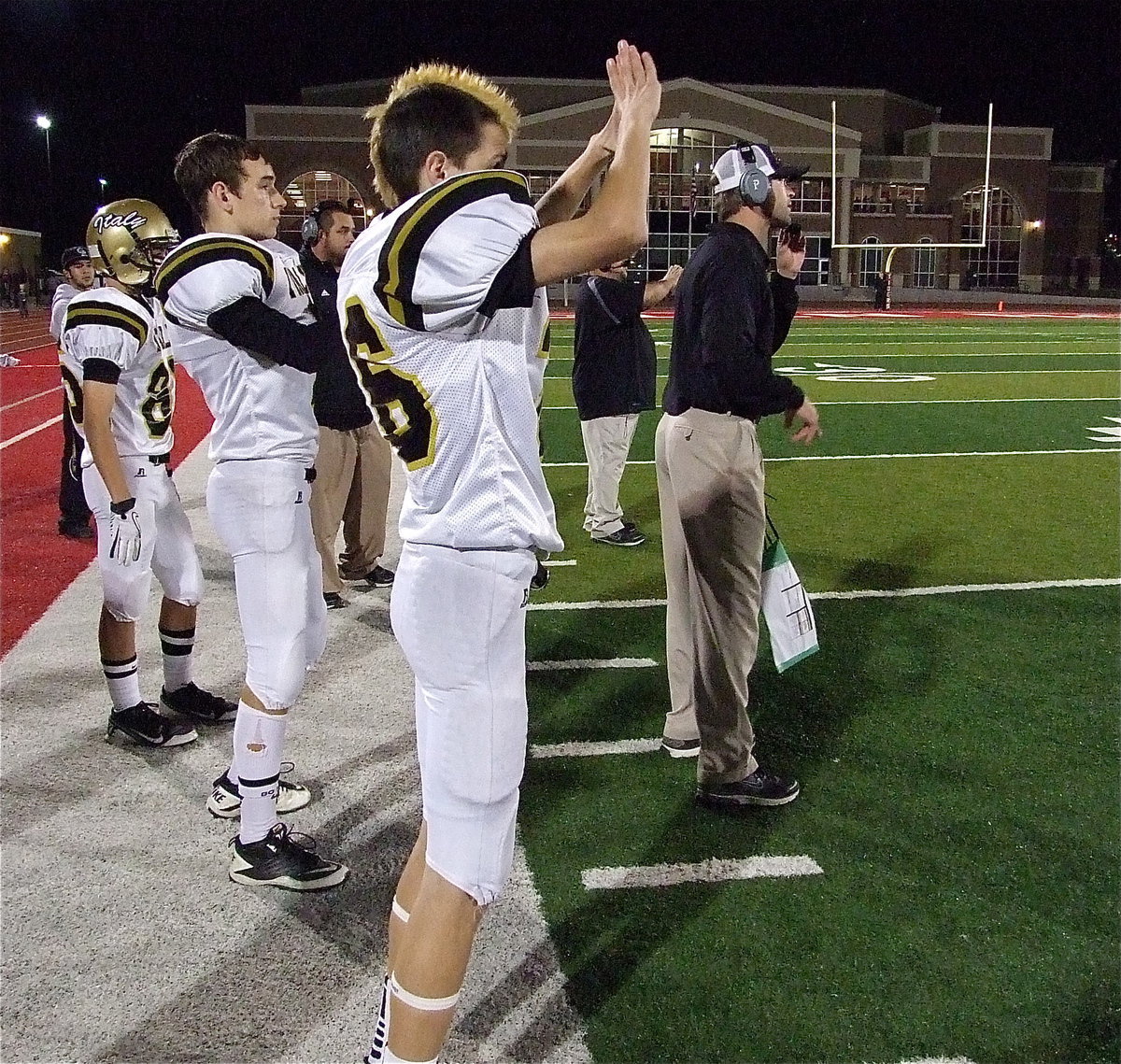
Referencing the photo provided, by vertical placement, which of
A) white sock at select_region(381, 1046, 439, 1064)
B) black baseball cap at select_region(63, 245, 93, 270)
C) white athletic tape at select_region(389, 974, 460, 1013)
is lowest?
white sock at select_region(381, 1046, 439, 1064)

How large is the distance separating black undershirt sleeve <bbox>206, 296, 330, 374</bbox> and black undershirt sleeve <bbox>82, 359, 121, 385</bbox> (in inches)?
47.3

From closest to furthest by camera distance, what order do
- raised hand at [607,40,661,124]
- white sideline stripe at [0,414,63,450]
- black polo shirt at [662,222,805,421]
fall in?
1. raised hand at [607,40,661,124]
2. black polo shirt at [662,222,805,421]
3. white sideline stripe at [0,414,63,450]

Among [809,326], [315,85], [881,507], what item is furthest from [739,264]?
[315,85]

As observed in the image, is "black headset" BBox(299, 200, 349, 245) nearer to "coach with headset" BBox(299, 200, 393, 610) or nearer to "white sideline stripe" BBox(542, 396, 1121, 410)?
"coach with headset" BBox(299, 200, 393, 610)

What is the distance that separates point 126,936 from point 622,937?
1328mm

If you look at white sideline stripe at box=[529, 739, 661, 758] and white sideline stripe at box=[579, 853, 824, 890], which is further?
white sideline stripe at box=[529, 739, 661, 758]

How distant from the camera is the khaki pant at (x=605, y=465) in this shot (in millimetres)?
7121

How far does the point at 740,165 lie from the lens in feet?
11.3

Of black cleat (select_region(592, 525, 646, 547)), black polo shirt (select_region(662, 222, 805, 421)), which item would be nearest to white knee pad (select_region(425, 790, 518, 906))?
black polo shirt (select_region(662, 222, 805, 421))

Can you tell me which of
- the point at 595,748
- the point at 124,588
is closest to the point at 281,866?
the point at 595,748

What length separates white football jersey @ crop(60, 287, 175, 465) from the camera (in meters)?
3.94

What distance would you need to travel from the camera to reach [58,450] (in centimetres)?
1115

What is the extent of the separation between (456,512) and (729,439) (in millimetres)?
1685

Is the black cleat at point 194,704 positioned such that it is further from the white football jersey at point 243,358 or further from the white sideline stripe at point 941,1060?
the white sideline stripe at point 941,1060
